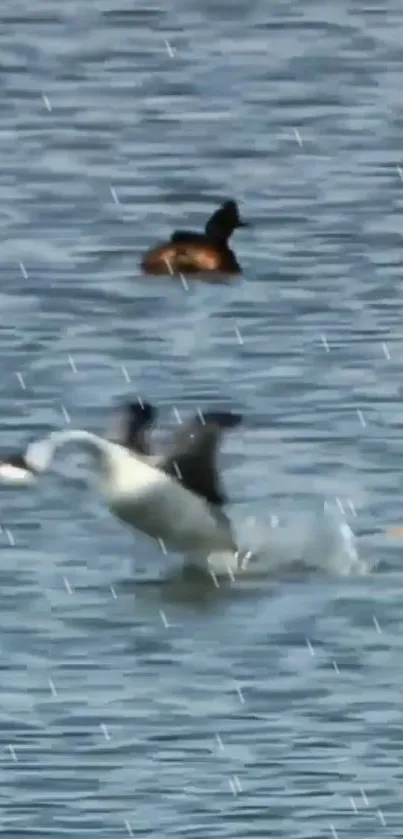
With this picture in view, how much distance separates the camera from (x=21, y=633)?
11703mm

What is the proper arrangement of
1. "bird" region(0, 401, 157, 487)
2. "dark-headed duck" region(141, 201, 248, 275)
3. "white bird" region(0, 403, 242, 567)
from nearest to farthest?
"bird" region(0, 401, 157, 487) → "white bird" region(0, 403, 242, 567) → "dark-headed duck" region(141, 201, 248, 275)

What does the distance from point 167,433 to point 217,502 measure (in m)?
1.10

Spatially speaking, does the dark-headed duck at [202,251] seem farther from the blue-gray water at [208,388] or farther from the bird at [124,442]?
the bird at [124,442]

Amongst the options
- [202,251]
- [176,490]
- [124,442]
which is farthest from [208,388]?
[202,251]

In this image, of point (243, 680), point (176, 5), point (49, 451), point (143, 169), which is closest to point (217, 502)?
point (49, 451)

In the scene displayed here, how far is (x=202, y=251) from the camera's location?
17453mm

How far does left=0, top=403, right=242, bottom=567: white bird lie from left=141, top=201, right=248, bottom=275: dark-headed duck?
436cm

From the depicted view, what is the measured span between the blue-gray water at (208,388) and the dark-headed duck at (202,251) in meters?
0.14

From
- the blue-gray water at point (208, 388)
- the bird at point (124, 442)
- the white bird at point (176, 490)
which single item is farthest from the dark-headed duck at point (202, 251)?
the white bird at point (176, 490)

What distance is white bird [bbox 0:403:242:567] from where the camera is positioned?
12727 mm

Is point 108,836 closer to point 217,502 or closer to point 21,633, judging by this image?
point 21,633

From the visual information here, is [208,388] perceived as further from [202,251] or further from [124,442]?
[202,251]

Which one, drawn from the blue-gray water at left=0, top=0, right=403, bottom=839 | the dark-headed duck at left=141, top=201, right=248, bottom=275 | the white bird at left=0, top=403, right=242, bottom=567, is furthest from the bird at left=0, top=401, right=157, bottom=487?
the dark-headed duck at left=141, top=201, right=248, bottom=275

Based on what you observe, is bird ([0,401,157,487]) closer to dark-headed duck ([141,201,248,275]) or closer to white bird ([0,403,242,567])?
white bird ([0,403,242,567])
